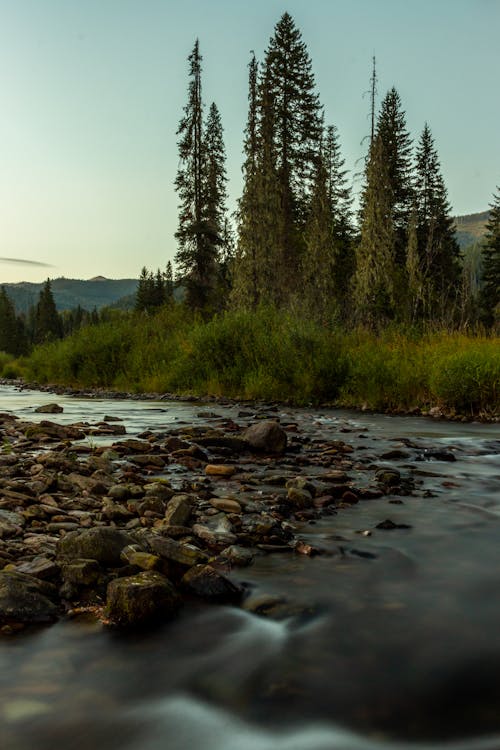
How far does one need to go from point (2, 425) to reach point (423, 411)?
7.18 m

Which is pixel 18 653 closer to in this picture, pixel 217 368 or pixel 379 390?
pixel 379 390

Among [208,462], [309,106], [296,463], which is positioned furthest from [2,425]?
[309,106]

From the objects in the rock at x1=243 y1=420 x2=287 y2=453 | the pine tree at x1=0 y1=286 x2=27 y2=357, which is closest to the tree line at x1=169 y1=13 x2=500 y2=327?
the rock at x1=243 y1=420 x2=287 y2=453

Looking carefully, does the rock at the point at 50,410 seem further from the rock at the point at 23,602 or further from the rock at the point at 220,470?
the rock at the point at 23,602

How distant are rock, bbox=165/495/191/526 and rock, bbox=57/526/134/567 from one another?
687 millimetres

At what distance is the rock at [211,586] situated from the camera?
2.91 meters

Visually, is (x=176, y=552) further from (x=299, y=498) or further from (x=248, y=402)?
(x=248, y=402)

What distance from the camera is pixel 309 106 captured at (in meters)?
41.6

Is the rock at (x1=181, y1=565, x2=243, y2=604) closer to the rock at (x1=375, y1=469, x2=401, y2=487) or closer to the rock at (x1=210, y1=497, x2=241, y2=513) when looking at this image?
the rock at (x1=210, y1=497, x2=241, y2=513)

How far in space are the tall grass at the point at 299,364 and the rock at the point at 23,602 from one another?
8.90 m

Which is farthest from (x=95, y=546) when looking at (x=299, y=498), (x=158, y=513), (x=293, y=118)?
(x=293, y=118)

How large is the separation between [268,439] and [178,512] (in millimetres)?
3001

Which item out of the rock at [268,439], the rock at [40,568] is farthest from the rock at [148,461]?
the rock at [40,568]

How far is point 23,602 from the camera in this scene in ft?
8.58
